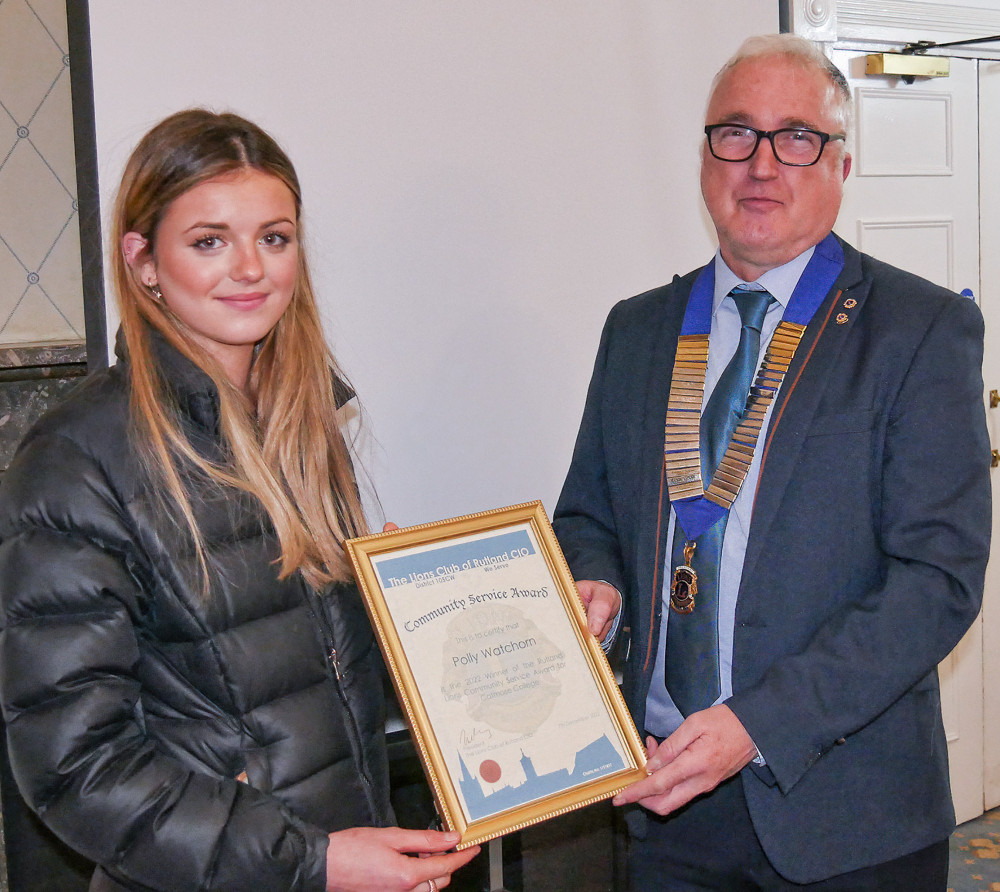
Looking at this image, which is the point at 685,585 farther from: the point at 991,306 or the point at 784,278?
the point at 991,306

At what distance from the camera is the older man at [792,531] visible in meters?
1.68

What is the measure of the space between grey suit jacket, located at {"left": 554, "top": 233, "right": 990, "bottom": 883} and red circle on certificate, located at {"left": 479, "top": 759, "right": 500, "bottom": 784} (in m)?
0.43

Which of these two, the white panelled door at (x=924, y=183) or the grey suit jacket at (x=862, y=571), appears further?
the white panelled door at (x=924, y=183)

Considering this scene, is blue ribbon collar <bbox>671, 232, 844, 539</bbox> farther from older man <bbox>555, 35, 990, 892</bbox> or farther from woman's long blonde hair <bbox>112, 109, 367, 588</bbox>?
woman's long blonde hair <bbox>112, 109, 367, 588</bbox>

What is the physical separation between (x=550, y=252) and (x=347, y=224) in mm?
605

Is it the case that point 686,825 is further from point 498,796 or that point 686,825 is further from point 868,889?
point 498,796

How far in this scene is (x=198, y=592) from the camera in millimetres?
1478

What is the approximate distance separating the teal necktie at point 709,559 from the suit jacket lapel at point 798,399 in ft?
0.25

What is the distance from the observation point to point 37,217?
9.22 ft

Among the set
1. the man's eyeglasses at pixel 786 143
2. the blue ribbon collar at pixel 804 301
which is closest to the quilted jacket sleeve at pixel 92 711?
the blue ribbon collar at pixel 804 301

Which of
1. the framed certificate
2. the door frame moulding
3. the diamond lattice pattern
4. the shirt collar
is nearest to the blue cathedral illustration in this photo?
the framed certificate

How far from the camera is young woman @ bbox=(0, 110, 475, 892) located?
138 centimetres

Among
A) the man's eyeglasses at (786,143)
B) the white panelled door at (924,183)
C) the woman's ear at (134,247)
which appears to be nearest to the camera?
the woman's ear at (134,247)
